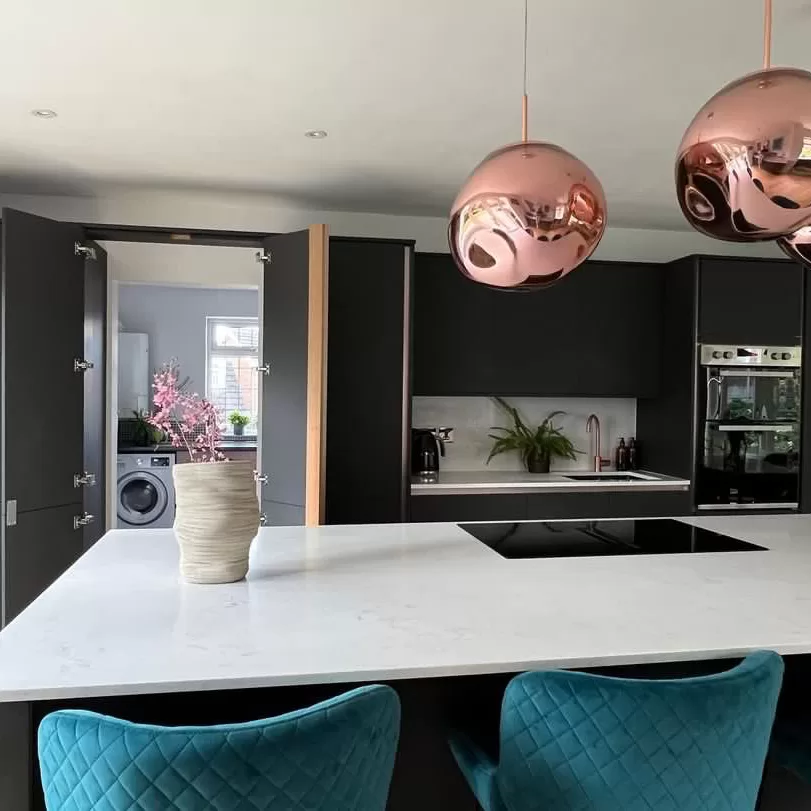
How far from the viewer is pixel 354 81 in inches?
104

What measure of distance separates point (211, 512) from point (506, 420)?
131 inches

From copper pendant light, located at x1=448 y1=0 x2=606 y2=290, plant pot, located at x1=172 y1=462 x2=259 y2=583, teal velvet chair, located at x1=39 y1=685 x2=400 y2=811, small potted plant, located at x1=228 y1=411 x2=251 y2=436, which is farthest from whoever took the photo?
small potted plant, located at x1=228 y1=411 x2=251 y2=436

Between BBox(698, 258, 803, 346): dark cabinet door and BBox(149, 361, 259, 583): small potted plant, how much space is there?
3.39 meters

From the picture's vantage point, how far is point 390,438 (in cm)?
405

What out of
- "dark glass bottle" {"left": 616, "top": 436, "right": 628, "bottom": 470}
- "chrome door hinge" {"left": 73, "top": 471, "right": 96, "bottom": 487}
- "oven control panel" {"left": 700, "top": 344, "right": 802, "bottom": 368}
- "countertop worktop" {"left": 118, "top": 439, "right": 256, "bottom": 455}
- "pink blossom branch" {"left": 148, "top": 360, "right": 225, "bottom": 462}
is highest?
"oven control panel" {"left": 700, "top": 344, "right": 802, "bottom": 368}

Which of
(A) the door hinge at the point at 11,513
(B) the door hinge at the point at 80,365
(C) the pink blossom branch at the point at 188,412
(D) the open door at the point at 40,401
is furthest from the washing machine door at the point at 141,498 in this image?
(C) the pink blossom branch at the point at 188,412

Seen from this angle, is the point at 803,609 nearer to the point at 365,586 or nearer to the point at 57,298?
the point at 365,586

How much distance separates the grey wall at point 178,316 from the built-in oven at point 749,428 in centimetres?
490

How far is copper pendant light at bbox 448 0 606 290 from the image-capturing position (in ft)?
5.36

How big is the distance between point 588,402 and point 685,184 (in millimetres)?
3654

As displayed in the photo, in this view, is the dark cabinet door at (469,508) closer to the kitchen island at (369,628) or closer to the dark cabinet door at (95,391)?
the dark cabinet door at (95,391)

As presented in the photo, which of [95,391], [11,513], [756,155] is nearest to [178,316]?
[95,391]

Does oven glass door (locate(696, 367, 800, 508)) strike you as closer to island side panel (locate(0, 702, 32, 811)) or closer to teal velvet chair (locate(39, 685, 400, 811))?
teal velvet chair (locate(39, 685, 400, 811))

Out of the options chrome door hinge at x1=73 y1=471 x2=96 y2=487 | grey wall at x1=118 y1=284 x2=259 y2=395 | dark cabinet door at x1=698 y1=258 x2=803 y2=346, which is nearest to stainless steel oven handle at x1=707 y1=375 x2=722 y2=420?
dark cabinet door at x1=698 y1=258 x2=803 y2=346
